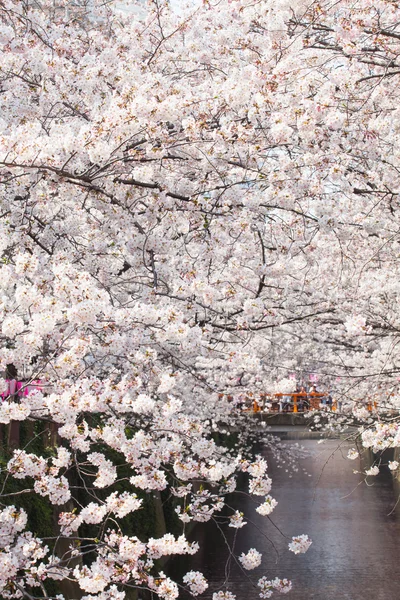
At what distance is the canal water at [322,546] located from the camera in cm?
1101

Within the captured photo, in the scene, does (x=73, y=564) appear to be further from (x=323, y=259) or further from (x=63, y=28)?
(x=323, y=259)

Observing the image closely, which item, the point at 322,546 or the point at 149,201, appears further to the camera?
the point at 322,546

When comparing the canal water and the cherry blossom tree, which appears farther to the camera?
the canal water

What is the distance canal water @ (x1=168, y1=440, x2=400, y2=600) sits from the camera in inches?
433

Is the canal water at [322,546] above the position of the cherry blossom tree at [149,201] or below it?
below

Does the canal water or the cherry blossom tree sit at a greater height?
the cherry blossom tree

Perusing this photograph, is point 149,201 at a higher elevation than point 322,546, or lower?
higher

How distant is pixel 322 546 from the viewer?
45.7 feet

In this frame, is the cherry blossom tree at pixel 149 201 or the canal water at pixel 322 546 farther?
the canal water at pixel 322 546

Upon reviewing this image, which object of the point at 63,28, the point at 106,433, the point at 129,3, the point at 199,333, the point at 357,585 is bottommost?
the point at 357,585

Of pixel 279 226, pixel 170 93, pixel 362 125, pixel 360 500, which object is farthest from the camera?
pixel 360 500

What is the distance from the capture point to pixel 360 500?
65.3ft

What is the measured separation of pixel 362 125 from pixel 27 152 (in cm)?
304

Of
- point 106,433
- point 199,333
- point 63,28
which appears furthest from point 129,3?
point 106,433
